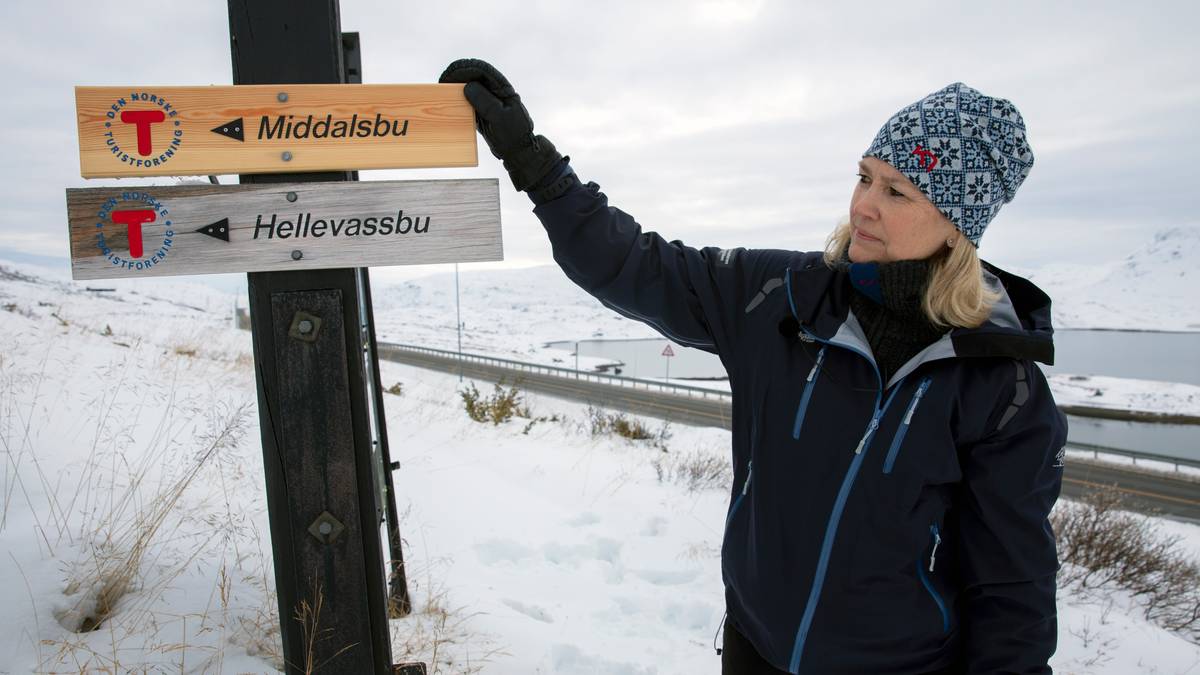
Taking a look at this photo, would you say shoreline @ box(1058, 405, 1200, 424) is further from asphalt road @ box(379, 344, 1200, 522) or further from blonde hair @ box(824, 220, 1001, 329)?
blonde hair @ box(824, 220, 1001, 329)

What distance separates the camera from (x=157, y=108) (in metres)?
1.55

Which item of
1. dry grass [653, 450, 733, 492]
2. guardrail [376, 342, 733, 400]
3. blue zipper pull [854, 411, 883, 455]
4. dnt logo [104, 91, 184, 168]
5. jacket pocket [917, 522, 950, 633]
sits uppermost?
dnt logo [104, 91, 184, 168]

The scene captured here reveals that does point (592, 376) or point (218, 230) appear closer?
point (218, 230)

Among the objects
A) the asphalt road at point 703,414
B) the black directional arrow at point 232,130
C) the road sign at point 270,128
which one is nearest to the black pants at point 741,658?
the road sign at point 270,128

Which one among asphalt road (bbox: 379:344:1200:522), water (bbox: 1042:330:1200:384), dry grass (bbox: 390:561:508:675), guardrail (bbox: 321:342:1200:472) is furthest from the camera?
water (bbox: 1042:330:1200:384)

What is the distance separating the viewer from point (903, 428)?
144cm

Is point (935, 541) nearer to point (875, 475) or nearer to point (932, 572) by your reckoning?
point (932, 572)

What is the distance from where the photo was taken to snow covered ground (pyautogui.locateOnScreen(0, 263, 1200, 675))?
225cm

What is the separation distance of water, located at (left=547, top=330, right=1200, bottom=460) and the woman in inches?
383

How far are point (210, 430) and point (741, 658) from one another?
143 inches

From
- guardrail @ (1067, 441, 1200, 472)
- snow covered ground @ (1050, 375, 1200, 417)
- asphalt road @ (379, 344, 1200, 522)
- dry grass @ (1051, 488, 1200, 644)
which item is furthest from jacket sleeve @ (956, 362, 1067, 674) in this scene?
snow covered ground @ (1050, 375, 1200, 417)

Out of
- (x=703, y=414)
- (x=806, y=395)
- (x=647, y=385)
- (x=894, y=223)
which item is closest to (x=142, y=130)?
(x=806, y=395)

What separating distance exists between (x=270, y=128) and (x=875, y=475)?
173cm

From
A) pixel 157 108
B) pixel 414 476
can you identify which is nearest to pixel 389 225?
pixel 157 108
